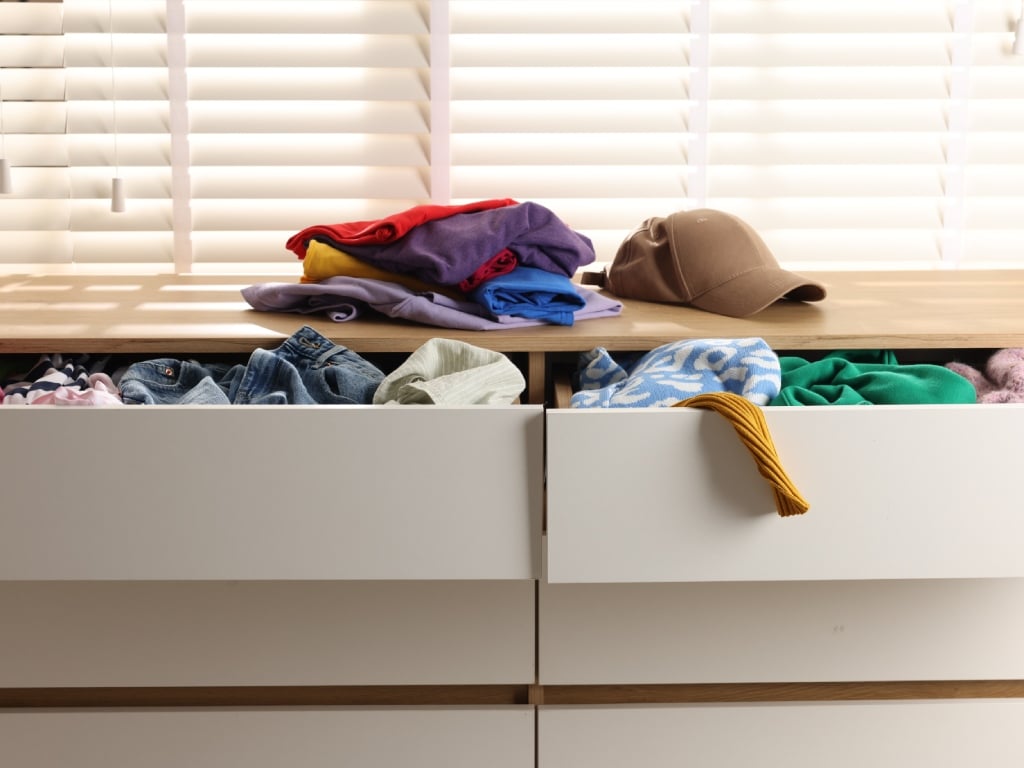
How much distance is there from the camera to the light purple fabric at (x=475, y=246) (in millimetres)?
1345

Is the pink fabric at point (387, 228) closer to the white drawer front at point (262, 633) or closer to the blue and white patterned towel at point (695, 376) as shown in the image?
the blue and white patterned towel at point (695, 376)

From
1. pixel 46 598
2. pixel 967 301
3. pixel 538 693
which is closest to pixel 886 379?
pixel 967 301

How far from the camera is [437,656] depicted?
3.68 feet

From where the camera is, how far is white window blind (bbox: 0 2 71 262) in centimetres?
173

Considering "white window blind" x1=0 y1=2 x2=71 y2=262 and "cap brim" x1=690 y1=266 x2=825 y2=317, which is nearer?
"cap brim" x1=690 y1=266 x2=825 y2=317

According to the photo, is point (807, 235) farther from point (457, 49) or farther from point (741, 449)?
point (741, 449)

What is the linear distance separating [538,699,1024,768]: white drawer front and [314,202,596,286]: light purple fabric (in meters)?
0.55

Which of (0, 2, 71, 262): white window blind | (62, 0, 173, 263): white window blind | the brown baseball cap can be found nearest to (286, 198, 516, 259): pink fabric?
the brown baseball cap

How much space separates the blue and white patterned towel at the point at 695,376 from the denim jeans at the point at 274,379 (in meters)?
0.25

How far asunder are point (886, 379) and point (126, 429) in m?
0.77

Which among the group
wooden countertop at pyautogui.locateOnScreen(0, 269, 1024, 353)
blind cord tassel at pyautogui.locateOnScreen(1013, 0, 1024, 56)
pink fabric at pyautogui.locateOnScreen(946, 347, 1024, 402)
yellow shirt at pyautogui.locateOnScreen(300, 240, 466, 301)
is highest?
blind cord tassel at pyautogui.locateOnScreen(1013, 0, 1024, 56)

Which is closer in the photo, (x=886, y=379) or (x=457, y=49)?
(x=886, y=379)

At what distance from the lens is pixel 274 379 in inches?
46.0

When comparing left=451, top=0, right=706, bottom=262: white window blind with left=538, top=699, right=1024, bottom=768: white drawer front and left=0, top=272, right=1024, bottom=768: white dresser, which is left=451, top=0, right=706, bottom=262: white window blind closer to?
left=0, top=272, right=1024, bottom=768: white dresser
